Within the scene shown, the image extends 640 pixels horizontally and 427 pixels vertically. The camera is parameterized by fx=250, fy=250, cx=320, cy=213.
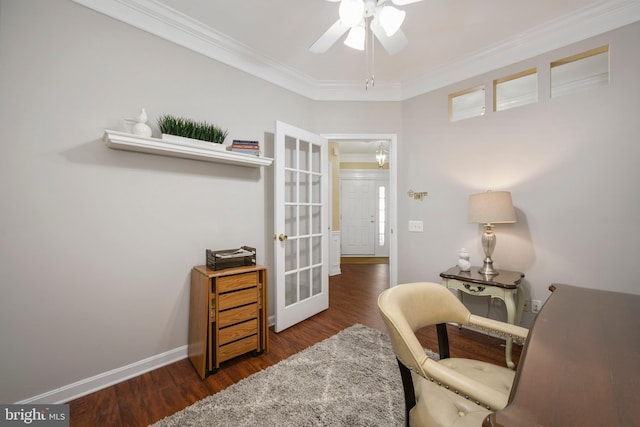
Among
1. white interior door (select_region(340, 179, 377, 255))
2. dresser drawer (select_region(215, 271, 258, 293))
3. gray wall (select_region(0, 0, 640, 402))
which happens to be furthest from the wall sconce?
white interior door (select_region(340, 179, 377, 255))

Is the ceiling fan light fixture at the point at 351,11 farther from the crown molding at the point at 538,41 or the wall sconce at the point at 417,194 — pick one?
the wall sconce at the point at 417,194

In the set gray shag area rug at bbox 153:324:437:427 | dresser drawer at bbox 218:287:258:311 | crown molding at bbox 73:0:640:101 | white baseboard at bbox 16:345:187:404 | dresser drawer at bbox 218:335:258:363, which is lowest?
gray shag area rug at bbox 153:324:437:427

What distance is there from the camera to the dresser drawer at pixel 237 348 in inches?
74.4

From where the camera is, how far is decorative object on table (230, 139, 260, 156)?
224cm

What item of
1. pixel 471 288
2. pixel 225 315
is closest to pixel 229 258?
pixel 225 315

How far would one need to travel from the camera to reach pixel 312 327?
263 cm

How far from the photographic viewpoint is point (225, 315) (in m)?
1.91

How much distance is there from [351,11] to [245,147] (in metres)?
1.33

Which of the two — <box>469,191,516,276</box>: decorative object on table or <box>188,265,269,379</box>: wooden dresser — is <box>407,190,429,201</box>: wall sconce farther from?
<box>188,265,269,379</box>: wooden dresser

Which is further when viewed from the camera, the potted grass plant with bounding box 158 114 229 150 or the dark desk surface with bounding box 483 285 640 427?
the potted grass plant with bounding box 158 114 229 150

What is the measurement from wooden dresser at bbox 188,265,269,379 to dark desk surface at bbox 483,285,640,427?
178 cm

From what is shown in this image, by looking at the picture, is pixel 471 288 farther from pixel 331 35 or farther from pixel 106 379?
pixel 106 379

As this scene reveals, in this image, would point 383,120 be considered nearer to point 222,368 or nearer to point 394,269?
point 394,269

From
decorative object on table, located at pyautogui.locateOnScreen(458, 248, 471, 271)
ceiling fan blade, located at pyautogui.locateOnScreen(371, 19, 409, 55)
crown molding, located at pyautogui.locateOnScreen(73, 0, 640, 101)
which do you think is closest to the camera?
ceiling fan blade, located at pyautogui.locateOnScreen(371, 19, 409, 55)
